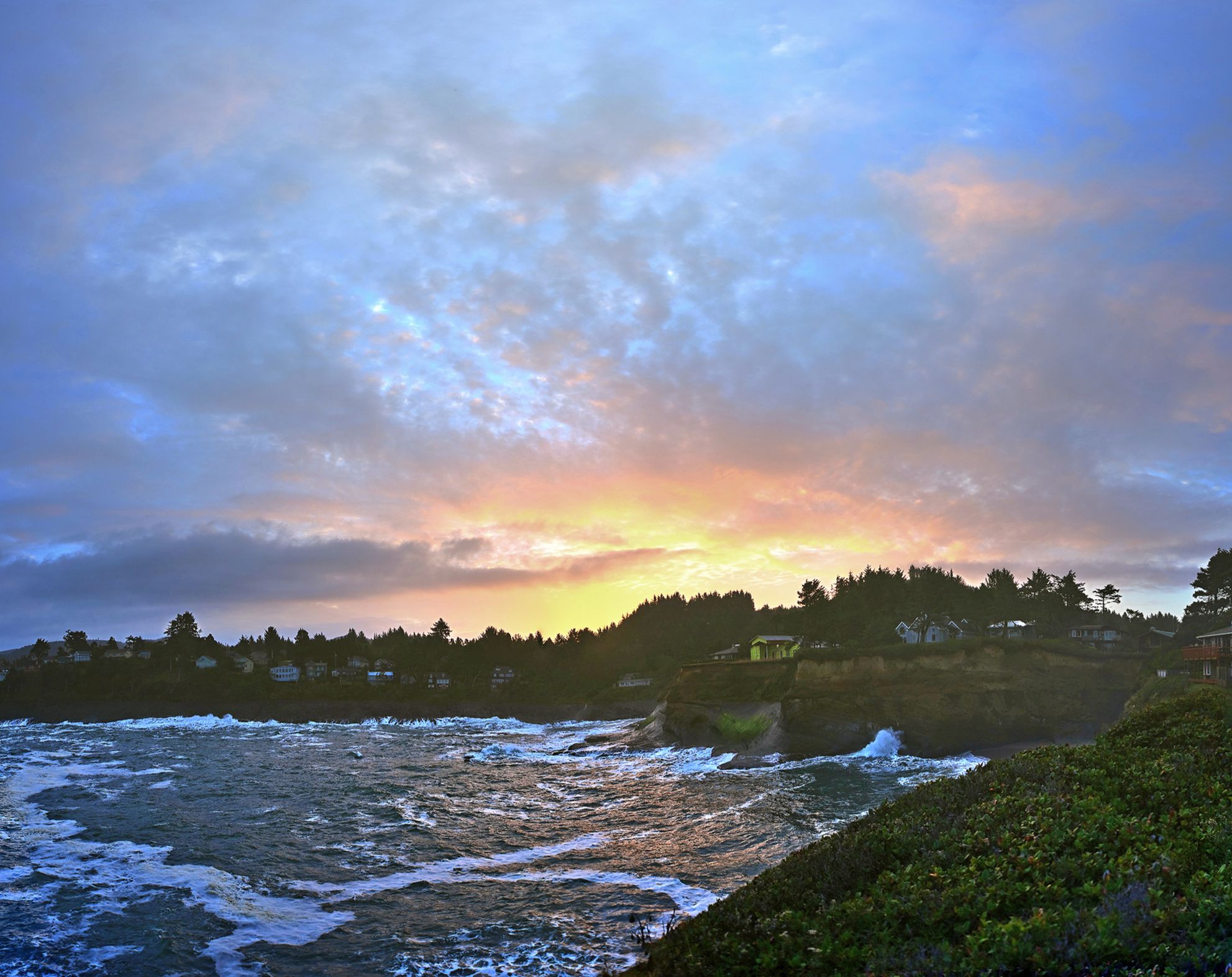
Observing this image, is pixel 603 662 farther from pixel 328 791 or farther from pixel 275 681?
pixel 328 791

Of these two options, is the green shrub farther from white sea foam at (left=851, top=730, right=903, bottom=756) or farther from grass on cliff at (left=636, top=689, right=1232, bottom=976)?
grass on cliff at (left=636, top=689, right=1232, bottom=976)

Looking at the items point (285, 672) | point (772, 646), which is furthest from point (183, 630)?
point (772, 646)

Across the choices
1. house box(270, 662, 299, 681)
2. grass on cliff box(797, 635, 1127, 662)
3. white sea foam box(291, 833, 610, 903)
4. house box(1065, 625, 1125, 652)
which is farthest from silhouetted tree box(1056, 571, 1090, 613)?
house box(270, 662, 299, 681)

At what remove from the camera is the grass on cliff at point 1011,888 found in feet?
28.3

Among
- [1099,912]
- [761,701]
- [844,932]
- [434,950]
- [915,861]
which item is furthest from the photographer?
[761,701]

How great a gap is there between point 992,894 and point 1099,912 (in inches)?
58.2

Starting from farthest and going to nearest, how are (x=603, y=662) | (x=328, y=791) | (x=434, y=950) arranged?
(x=603, y=662)
(x=328, y=791)
(x=434, y=950)

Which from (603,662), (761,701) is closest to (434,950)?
(761,701)

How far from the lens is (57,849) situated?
2788 cm

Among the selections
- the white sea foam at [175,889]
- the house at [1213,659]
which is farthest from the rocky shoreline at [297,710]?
the white sea foam at [175,889]

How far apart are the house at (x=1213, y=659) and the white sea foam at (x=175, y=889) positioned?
4507 centimetres

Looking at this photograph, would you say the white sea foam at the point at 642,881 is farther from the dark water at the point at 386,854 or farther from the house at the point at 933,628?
the house at the point at 933,628

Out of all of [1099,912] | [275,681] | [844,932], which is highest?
[1099,912]

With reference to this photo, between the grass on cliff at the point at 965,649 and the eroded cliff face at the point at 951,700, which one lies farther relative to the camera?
the grass on cliff at the point at 965,649
